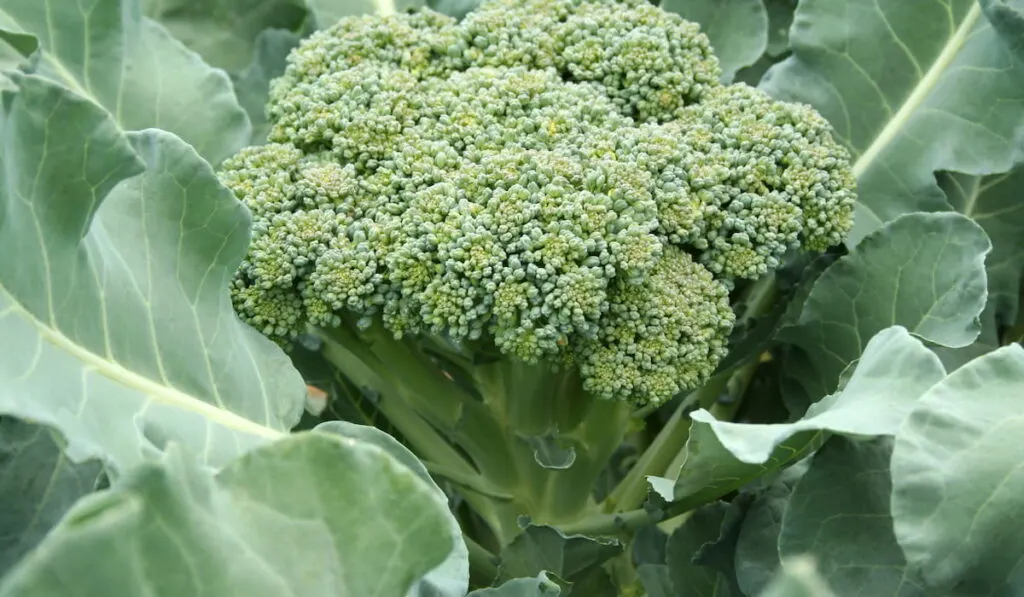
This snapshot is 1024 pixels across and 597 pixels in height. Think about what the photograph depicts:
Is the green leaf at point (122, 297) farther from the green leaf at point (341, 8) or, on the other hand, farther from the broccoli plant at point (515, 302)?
the green leaf at point (341, 8)

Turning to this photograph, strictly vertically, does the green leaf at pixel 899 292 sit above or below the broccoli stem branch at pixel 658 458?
above

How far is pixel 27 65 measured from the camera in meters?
0.87

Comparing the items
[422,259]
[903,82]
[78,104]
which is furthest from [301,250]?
[903,82]

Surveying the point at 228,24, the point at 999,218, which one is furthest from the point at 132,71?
the point at 999,218

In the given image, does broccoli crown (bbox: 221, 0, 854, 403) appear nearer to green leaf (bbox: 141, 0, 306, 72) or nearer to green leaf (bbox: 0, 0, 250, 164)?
green leaf (bbox: 0, 0, 250, 164)

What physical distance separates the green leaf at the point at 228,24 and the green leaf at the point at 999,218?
846 millimetres

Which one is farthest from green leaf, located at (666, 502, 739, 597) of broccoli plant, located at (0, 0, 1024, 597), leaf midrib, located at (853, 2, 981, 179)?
leaf midrib, located at (853, 2, 981, 179)

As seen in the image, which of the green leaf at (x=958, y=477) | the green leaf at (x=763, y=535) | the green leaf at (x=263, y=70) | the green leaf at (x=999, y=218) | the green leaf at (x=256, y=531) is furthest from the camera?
the green leaf at (x=263, y=70)

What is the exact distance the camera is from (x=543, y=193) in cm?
81

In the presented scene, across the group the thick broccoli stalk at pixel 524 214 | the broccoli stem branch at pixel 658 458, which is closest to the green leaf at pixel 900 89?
the thick broccoli stalk at pixel 524 214

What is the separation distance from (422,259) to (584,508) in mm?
340

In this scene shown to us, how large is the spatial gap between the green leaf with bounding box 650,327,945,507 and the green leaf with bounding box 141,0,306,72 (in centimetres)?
85

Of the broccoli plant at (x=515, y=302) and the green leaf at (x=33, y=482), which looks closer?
the broccoli plant at (x=515, y=302)

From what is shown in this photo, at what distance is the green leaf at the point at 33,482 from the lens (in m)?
0.77
